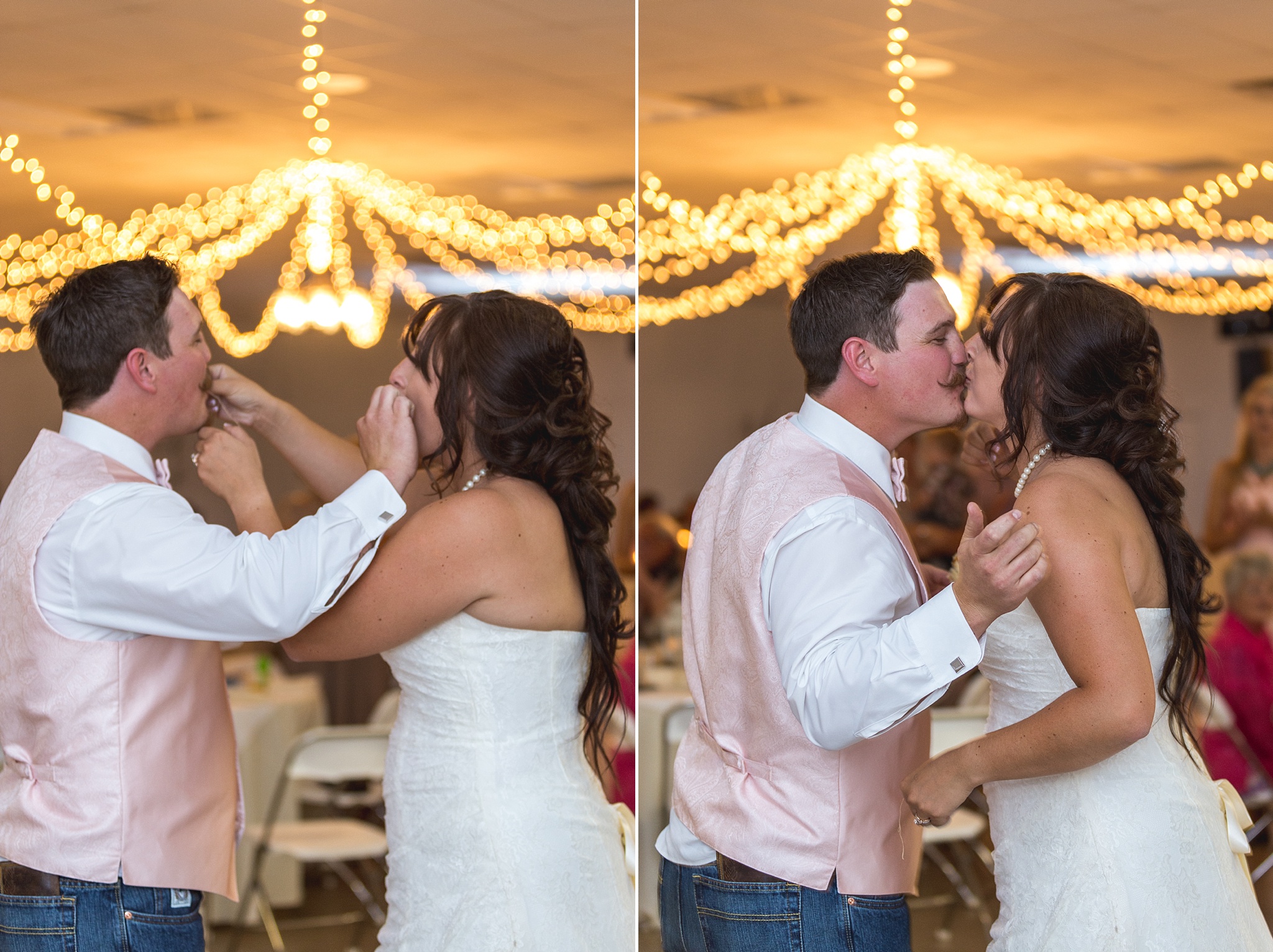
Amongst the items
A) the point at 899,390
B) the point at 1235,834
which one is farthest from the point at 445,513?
the point at 1235,834

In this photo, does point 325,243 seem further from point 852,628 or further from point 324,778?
point 852,628

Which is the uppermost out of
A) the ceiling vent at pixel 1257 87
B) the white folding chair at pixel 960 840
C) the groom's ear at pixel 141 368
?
the ceiling vent at pixel 1257 87

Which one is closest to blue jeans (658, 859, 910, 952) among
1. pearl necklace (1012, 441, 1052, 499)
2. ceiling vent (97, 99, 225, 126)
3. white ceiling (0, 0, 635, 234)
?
pearl necklace (1012, 441, 1052, 499)

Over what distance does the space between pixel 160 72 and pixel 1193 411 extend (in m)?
5.86

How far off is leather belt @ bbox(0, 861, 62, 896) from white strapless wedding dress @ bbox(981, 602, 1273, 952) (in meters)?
1.18

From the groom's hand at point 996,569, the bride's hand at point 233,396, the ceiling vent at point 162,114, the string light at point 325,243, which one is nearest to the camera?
the groom's hand at point 996,569

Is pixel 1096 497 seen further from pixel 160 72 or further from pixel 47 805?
pixel 160 72

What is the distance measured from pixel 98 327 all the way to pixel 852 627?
1061 millimetres

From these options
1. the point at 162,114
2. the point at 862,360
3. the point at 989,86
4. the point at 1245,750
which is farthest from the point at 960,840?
the point at 162,114

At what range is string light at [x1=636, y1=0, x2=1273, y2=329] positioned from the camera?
19.0 ft

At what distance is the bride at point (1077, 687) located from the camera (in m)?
1.51

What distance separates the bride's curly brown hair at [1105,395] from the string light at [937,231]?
12.9 feet

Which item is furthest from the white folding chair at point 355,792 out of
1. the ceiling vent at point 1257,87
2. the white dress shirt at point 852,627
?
the ceiling vent at point 1257,87

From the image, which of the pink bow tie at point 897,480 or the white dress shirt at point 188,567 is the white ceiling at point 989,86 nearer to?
the pink bow tie at point 897,480
